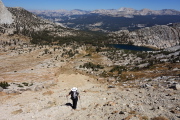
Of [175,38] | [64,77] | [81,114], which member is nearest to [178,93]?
[81,114]

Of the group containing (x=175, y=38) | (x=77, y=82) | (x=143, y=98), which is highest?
(x=175, y=38)

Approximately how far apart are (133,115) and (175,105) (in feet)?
12.5

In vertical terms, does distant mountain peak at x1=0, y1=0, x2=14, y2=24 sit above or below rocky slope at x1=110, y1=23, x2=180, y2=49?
above

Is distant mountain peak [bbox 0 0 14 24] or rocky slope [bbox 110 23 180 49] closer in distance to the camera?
distant mountain peak [bbox 0 0 14 24]

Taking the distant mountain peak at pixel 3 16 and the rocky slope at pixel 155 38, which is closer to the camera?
the distant mountain peak at pixel 3 16

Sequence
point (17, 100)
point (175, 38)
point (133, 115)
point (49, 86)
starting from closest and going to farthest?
point (133, 115) → point (17, 100) → point (49, 86) → point (175, 38)

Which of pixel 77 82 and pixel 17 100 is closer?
pixel 17 100

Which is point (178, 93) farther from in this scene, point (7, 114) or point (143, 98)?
point (7, 114)

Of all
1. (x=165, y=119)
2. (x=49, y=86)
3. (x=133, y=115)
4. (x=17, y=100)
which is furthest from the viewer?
(x=49, y=86)

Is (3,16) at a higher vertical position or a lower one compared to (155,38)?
higher

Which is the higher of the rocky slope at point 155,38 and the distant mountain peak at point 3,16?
the distant mountain peak at point 3,16

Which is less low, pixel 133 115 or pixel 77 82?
pixel 133 115

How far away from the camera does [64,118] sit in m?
12.0

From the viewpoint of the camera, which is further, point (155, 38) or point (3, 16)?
point (155, 38)
